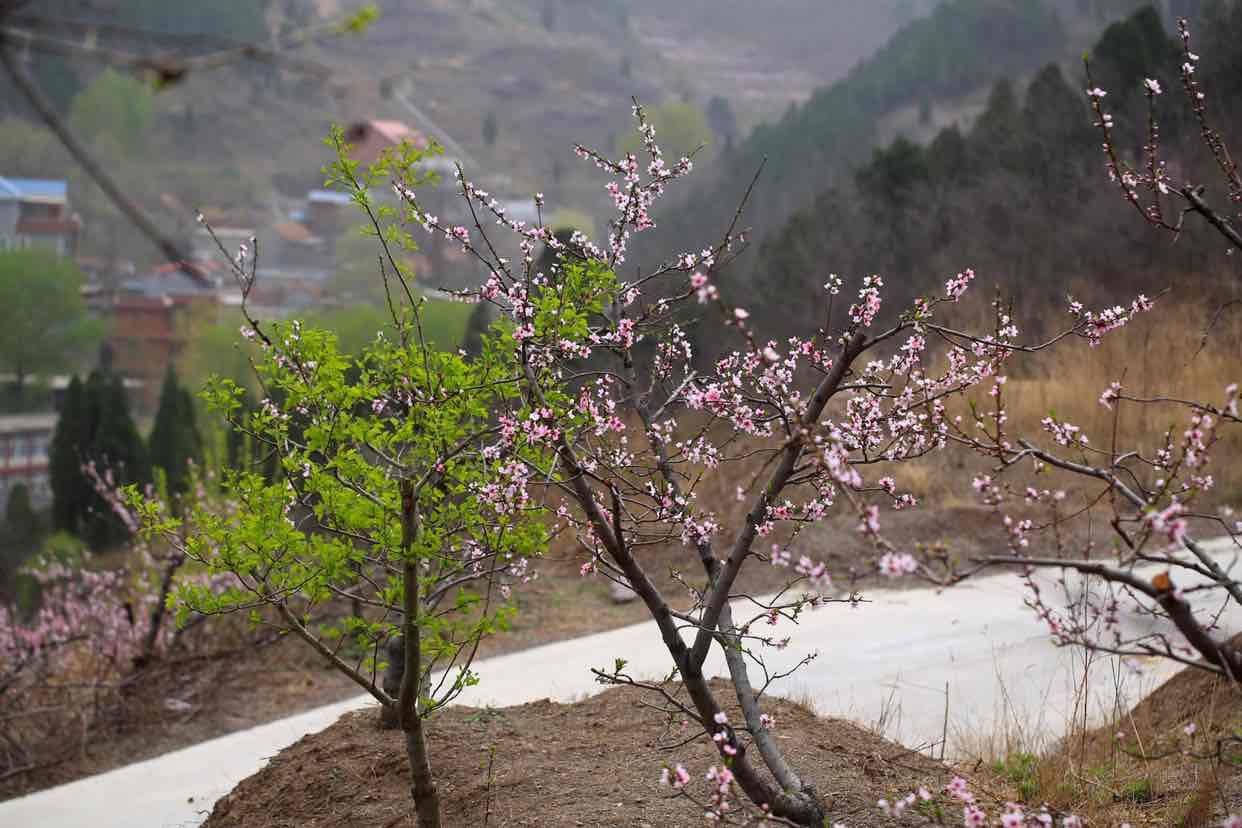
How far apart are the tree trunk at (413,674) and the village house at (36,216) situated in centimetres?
5481

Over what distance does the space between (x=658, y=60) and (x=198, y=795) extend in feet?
374

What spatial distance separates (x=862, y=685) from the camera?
5.33m

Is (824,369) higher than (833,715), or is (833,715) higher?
(824,369)

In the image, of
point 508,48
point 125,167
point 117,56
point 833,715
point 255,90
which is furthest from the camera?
point 508,48

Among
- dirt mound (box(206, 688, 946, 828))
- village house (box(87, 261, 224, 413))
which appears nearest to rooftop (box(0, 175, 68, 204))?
village house (box(87, 261, 224, 413))

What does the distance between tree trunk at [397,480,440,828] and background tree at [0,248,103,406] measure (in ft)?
133

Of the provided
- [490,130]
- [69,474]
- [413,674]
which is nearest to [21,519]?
[69,474]

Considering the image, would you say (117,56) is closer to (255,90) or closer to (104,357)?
(104,357)

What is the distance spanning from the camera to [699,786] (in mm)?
3453

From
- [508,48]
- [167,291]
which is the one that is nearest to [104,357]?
[167,291]

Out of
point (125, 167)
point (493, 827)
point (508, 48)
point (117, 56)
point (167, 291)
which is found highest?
point (508, 48)

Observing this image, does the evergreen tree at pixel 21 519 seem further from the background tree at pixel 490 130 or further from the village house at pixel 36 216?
the background tree at pixel 490 130

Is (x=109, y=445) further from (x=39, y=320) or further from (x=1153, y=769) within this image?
(x=39, y=320)

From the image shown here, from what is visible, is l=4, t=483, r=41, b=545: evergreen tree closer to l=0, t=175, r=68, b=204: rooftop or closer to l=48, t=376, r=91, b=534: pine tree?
l=48, t=376, r=91, b=534: pine tree
